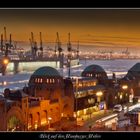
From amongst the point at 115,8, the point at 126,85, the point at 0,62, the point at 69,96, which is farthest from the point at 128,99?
Answer: the point at 0,62

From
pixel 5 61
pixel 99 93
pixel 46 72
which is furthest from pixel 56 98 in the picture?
pixel 5 61

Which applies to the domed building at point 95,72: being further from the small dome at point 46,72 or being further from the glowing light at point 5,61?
the glowing light at point 5,61

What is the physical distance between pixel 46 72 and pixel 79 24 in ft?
1.73

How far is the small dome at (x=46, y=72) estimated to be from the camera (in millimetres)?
4910

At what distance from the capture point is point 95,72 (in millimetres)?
5020

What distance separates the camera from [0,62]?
491 cm

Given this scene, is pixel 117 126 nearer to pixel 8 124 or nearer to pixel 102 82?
pixel 102 82

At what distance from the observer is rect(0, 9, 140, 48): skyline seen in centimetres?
481

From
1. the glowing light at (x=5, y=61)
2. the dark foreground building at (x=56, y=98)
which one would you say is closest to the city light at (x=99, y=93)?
the dark foreground building at (x=56, y=98)

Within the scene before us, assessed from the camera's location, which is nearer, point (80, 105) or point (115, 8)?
point (115, 8)

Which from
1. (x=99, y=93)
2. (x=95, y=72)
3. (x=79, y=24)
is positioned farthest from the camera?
(x=99, y=93)

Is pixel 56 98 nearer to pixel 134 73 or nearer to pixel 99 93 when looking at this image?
pixel 99 93

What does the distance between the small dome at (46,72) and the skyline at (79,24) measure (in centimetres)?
27

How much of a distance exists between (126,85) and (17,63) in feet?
3.52
